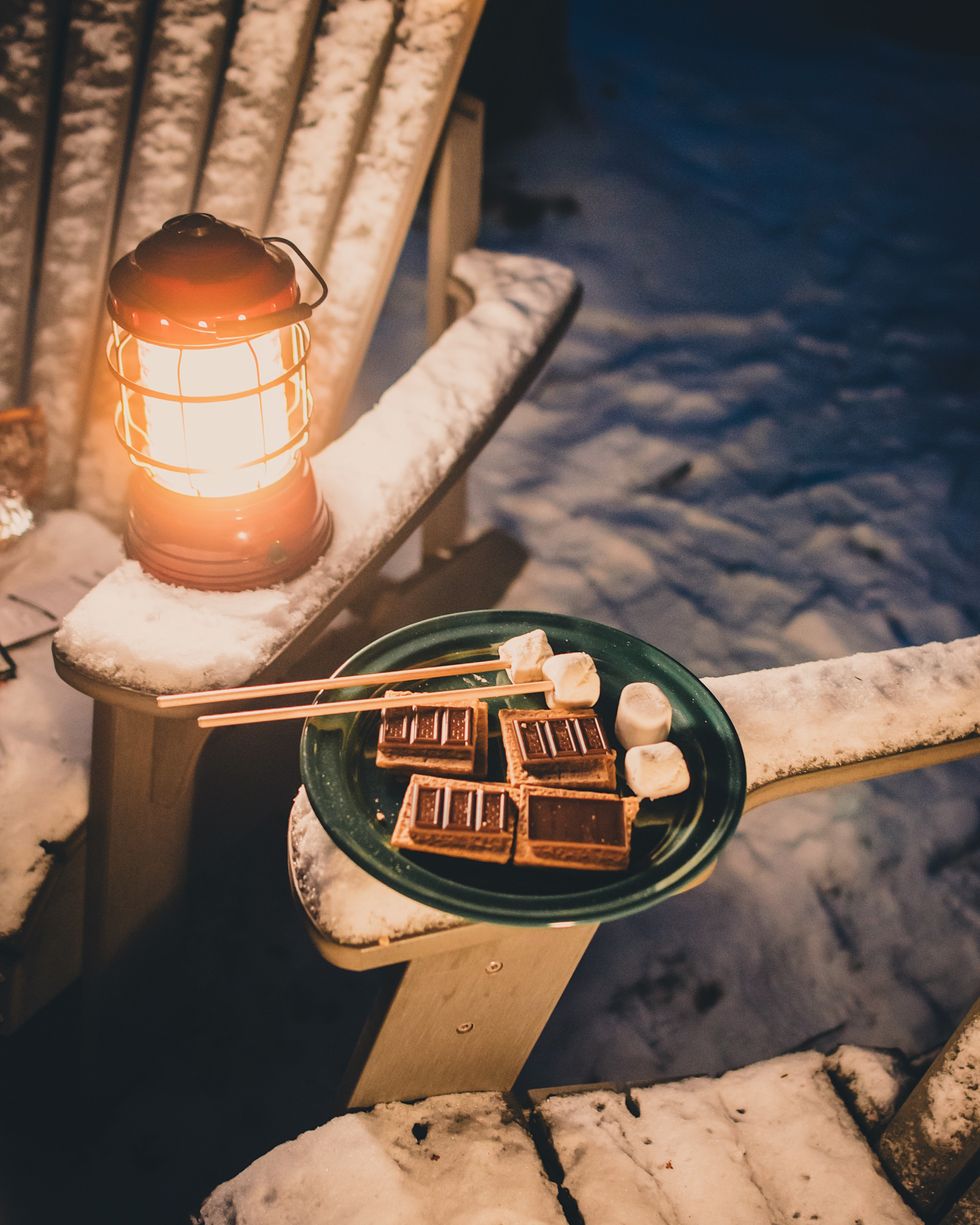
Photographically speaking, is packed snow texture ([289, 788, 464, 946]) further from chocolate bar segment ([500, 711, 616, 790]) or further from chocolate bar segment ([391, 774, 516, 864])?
chocolate bar segment ([500, 711, 616, 790])

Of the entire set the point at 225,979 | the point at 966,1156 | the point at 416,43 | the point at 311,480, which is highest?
the point at 416,43

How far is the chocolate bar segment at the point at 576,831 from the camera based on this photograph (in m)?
1.02

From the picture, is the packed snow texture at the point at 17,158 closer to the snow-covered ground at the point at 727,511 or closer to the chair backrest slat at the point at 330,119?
the chair backrest slat at the point at 330,119

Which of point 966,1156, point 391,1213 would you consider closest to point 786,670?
point 966,1156

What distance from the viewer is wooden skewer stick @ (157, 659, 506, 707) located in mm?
1159

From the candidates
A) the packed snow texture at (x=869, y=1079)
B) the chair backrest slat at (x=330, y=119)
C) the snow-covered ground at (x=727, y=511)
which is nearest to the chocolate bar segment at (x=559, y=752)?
the packed snow texture at (x=869, y=1079)

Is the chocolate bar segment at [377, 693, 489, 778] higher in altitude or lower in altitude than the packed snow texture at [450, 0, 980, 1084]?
higher

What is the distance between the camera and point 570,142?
4.66 metres

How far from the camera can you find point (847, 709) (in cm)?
129

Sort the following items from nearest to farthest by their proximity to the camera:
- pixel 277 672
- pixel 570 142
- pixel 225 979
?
pixel 277 672 < pixel 225 979 < pixel 570 142

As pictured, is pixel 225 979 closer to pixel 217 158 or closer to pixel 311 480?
pixel 311 480

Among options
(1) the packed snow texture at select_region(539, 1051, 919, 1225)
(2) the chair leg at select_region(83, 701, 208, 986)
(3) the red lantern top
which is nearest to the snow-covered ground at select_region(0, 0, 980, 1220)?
(2) the chair leg at select_region(83, 701, 208, 986)

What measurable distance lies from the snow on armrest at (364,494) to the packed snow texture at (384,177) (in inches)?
8.6

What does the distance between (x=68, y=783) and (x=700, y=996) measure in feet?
4.55
